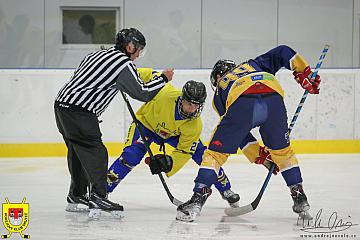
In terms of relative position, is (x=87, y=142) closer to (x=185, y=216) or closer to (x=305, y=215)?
(x=185, y=216)

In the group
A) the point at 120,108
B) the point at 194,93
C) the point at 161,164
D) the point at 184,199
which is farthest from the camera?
the point at 120,108

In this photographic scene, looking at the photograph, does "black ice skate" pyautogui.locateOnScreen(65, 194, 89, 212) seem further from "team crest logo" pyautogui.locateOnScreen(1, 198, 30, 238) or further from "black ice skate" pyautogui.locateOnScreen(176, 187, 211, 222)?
"black ice skate" pyautogui.locateOnScreen(176, 187, 211, 222)

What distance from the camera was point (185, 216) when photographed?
425cm

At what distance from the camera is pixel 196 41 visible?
8828 millimetres

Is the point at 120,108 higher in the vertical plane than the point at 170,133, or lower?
lower

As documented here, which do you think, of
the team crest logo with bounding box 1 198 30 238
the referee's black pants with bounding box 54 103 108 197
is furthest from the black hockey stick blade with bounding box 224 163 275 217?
A: the team crest logo with bounding box 1 198 30 238

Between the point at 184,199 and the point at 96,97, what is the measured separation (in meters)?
1.17

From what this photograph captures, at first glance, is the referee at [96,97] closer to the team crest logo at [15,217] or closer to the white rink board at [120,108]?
the team crest logo at [15,217]

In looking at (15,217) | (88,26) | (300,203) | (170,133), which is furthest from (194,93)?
(88,26)

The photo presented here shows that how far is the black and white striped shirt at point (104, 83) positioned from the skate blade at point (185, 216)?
63 cm

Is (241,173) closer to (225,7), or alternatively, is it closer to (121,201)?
(121,201)

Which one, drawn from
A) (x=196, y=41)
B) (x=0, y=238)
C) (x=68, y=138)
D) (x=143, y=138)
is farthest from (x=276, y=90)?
(x=196, y=41)

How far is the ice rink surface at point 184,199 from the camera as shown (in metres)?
3.97

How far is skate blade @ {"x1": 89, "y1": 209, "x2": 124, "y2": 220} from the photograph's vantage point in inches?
169
